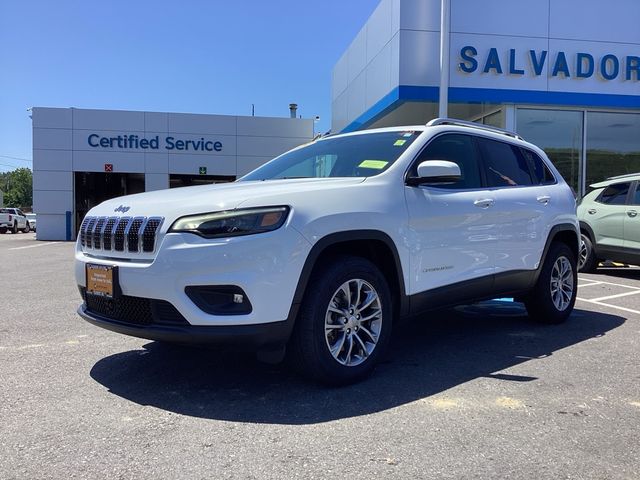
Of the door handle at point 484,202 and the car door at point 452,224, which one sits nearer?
the car door at point 452,224

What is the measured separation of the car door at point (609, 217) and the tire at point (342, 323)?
24.6ft

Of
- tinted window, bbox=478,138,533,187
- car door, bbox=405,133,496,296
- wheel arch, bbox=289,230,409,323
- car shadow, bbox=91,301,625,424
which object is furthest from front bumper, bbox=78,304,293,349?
tinted window, bbox=478,138,533,187

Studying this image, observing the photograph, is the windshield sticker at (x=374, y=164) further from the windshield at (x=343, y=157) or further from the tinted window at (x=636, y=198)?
the tinted window at (x=636, y=198)

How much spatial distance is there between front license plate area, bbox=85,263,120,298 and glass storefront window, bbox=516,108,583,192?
13334 mm

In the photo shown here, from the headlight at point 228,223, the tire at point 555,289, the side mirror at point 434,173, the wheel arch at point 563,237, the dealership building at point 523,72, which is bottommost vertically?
the tire at point 555,289

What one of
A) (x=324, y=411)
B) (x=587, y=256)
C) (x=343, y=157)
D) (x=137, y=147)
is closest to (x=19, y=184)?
(x=137, y=147)

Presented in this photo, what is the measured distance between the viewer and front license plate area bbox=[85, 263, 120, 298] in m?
3.66

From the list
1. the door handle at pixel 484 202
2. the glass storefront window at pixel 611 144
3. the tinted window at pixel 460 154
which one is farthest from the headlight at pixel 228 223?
the glass storefront window at pixel 611 144

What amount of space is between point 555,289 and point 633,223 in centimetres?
471

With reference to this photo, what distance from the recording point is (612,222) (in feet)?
33.1

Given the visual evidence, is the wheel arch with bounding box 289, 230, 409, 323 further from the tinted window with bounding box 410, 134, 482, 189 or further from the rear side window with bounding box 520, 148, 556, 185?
the rear side window with bounding box 520, 148, 556, 185

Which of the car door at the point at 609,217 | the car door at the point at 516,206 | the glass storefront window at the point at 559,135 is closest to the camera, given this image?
the car door at the point at 516,206

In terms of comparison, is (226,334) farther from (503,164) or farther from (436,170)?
(503,164)

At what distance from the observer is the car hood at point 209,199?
138 inches
